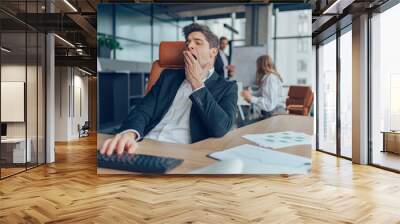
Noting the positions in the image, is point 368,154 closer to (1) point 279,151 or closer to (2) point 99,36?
(1) point 279,151

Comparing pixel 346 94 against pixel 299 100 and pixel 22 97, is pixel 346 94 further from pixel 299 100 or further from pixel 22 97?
pixel 22 97

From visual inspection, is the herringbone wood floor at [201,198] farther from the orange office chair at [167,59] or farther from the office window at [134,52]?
the office window at [134,52]

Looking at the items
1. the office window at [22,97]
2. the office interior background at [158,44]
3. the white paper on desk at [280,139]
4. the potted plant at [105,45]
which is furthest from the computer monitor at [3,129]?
the white paper on desk at [280,139]

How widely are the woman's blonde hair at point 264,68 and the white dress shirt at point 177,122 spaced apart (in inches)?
30.6

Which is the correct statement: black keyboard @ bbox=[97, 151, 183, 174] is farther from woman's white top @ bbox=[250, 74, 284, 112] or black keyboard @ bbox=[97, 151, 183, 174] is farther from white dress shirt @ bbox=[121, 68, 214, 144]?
woman's white top @ bbox=[250, 74, 284, 112]

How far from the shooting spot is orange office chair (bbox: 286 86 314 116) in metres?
6.43

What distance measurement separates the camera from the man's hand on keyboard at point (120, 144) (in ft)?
20.9

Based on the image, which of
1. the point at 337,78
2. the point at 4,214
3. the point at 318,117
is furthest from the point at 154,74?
the point at 318,117

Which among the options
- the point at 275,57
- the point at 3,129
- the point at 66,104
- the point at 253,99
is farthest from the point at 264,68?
the point at 66,104

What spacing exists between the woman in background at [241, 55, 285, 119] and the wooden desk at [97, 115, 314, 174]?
17 cm

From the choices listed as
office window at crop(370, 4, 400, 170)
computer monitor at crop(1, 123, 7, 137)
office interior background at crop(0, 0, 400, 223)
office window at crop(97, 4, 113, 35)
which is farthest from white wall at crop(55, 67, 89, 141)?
office window at crop(370, 4, 400, 170)

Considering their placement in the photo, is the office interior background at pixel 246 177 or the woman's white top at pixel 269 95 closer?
the office interior background at pixel 246 177

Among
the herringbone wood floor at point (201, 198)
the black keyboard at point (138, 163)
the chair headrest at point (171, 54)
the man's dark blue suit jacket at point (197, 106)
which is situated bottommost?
the herringbone wood floor at point (201, 198)

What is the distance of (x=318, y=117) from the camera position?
11125 millimetres
